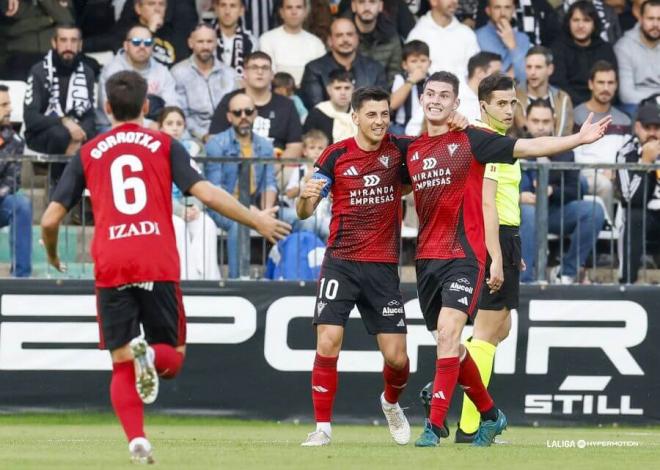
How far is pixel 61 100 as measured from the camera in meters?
15.0

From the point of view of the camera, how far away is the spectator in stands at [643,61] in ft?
54.6

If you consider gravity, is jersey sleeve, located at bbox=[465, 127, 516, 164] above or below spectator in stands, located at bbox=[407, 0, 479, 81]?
below

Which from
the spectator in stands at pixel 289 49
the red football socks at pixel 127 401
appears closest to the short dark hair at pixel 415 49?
the spectator in stands at pixel 289 49

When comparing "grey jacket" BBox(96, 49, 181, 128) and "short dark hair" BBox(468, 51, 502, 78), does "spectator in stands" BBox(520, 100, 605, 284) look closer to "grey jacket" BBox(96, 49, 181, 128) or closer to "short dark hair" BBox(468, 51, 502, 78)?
"short dark hair" BBox(468, 51, 502, 78)

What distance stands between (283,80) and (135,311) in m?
7.97

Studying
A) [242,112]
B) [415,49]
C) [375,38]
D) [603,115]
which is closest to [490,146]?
[242,112]

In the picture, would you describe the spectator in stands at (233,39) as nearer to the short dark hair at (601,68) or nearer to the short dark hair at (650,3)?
the short dark hair at (601,68)

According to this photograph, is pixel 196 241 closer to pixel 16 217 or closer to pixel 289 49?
pixel 16 217

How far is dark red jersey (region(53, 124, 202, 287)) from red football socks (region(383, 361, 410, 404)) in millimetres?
2449

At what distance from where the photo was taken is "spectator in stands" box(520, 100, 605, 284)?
13.4 metres

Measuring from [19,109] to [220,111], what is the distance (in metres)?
2.58

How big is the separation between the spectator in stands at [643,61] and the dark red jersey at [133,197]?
31.0 feet

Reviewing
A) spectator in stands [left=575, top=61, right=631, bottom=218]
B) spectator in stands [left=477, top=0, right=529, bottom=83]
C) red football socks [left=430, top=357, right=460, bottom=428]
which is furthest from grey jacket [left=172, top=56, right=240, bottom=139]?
red football socks [left=430, top=357, right=460, bottom=428]

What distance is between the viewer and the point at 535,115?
14.6 metres
